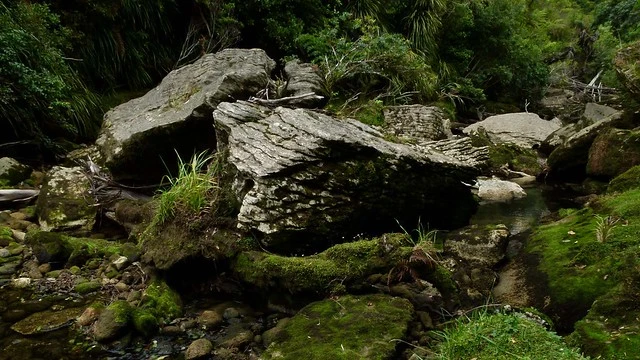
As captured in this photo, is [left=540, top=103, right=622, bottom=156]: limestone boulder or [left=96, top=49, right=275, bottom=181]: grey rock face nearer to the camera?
[left=96, top=49, right=275, bottom=181]: grey rock face

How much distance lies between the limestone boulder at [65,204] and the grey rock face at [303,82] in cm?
277

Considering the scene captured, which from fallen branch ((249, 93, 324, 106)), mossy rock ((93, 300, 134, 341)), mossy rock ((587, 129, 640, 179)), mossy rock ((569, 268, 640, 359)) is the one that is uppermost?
fallen branch ((249, 93, 324, 106))

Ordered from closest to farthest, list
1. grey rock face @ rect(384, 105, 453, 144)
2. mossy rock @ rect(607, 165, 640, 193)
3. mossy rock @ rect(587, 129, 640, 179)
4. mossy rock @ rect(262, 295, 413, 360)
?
1. mossy rock @ rect(262, 295, 413, 360)
2. mossy rock @ rect(607, 165, 640, 193)
3. mossy rock @ rect(587, 129, 640, 179)
4. grey rock face @ rect(384, 105, 453, 144)

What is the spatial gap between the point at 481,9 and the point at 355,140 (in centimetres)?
966

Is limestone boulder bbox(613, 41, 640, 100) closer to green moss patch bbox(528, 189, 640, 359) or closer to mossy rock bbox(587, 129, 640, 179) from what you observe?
mossy rock bbox(587, 129, 640, 179)

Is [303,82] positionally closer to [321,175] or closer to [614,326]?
[321,175]

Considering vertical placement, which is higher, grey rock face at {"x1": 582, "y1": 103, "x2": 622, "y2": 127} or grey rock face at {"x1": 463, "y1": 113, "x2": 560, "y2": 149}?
grey rock face at {"x1": 582, "y1": 103, "x2": 622, "y2": 127}

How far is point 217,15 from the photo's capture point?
905 cm

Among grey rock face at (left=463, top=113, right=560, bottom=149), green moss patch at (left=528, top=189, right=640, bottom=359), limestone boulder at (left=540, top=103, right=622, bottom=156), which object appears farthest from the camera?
grey rock face at (left=463, top=113, right=560, bottom=149)

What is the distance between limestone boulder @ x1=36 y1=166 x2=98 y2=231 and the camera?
5.37 m

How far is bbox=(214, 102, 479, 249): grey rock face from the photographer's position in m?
4.12

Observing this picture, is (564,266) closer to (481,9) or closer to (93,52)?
(93,52)

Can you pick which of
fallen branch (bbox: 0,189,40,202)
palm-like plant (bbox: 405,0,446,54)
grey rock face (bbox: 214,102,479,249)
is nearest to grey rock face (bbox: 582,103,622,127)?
palm-like plant (bbox: 405,0,446,54)

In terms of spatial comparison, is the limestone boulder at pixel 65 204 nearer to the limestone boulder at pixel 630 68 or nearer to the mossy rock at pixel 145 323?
the mossy rock at pixel 145 323
